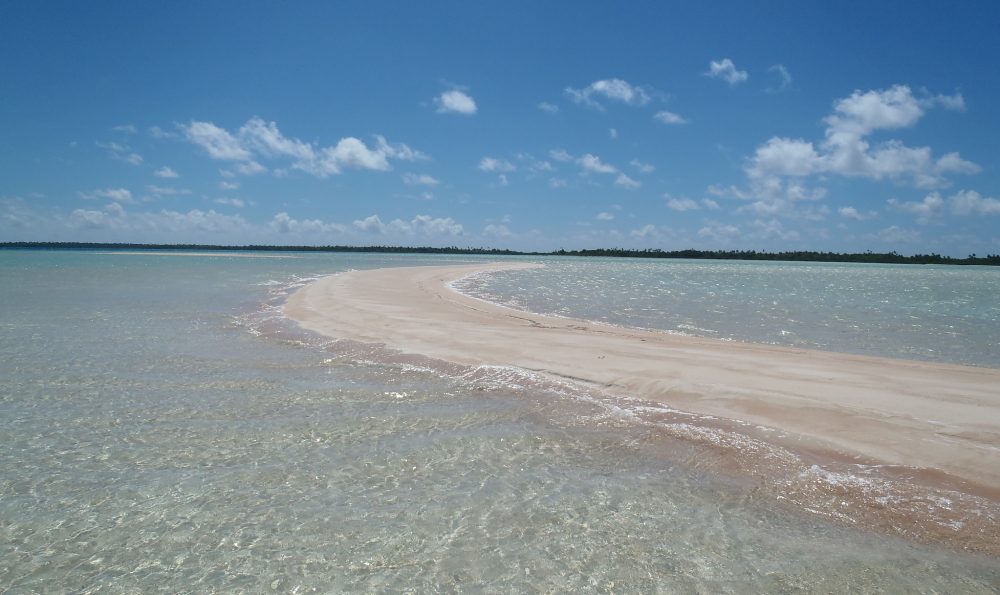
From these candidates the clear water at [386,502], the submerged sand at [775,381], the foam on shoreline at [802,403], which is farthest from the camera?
the submerged sand at [775,381]

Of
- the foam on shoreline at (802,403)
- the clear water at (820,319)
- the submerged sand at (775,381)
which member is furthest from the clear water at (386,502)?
the clear water at (820,319)

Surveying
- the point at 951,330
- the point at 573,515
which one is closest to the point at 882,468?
the point at 573,515

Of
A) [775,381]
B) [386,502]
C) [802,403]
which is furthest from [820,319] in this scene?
[386,502]

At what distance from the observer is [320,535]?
12.8 ft

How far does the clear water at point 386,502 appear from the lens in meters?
3.46

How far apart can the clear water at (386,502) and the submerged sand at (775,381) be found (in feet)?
5.00

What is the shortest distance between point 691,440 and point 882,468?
69.7 inches

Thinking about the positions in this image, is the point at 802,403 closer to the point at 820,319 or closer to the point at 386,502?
the point at 386,502

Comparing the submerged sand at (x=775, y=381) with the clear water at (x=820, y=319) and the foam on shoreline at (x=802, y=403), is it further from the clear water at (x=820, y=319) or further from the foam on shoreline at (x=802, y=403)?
the clear water at (x=820, y=319)

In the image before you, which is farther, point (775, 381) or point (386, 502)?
point (775, 381)

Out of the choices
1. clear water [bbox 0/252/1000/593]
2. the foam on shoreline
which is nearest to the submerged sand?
the foam on shoreline

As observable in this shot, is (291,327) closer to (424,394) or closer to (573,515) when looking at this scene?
(424,394)

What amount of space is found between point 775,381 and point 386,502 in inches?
255

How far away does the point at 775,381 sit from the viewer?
830cm
